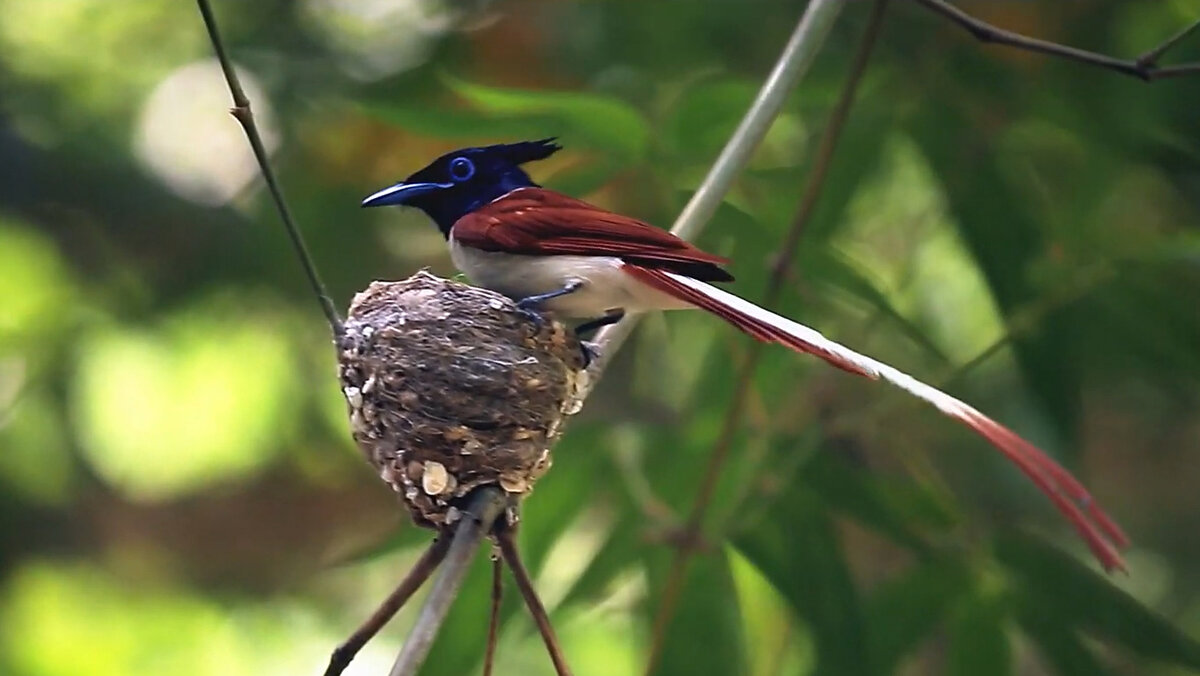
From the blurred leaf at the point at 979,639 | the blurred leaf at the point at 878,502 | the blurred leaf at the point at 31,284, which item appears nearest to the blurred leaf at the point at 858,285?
the blurred leaf at the point at 878,502

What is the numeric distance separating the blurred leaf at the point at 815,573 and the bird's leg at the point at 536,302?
0.36 metres

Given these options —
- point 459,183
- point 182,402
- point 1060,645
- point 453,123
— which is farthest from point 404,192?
point 182,402

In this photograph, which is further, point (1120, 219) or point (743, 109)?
point (1120, 219)

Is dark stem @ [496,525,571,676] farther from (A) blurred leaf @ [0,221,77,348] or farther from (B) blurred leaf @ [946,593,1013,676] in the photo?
(A) blurred leaf @ [0,221,77,348]

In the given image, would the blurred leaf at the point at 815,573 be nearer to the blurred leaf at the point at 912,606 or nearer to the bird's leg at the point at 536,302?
the blurred leaf at the point at 912,606

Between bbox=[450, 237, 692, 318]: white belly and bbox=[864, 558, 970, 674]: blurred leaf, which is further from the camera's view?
bbox=[864, 558, 970, 674]: blurred leaf

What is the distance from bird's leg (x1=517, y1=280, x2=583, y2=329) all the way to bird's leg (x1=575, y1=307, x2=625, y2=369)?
0.14ft

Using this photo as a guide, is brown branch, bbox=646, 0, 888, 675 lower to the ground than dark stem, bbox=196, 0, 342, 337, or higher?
lower

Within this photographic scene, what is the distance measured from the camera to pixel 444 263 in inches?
77.9

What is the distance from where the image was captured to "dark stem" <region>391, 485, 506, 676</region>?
68cm

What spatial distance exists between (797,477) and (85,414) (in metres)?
1.33

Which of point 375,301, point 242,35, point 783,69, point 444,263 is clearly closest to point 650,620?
point 375,301

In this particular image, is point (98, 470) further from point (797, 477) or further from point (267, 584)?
point (797, 477)

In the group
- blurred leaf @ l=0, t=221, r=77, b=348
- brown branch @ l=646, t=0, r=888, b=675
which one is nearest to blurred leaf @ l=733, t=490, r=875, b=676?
brown branch @ l=646, t=0, r=888, b=675
